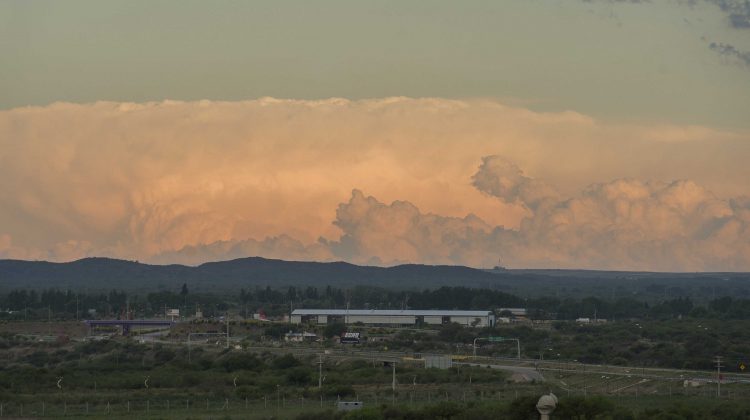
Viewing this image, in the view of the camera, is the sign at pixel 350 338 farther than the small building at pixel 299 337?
No

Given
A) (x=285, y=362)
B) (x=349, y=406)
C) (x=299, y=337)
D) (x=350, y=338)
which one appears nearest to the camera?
(x=349, y=406)

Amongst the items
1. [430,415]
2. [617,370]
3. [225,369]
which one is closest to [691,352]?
[617,370]

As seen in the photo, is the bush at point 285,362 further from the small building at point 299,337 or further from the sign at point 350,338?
the small building at point 299,337

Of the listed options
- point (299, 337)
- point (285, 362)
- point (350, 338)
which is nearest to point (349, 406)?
point (285, 362)

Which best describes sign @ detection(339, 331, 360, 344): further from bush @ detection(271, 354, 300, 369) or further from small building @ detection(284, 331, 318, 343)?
bush @ detection(271, 354, 300, 369)

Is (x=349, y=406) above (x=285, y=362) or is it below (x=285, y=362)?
below

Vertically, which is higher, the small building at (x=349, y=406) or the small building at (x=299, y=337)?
the small building at (x=299, y=337)

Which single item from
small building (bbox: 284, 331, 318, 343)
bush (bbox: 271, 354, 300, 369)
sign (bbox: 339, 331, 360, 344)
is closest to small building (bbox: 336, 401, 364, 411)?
bush (bbox: 271, 354, 300, 369)

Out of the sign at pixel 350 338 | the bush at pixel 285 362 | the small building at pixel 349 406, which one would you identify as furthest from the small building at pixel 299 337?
the small building at pixel 349 406

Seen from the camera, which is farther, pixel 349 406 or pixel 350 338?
pixel 350 338

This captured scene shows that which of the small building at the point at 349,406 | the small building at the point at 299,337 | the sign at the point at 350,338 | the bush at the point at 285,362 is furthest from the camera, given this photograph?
the small building at the point at 299,337

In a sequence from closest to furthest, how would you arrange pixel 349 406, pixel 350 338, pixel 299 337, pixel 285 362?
pixel 349 406 < pixel 285 362 < pixel 350 338 < pixel 299 337

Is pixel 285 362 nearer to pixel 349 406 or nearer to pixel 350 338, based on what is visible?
pixel 350 338

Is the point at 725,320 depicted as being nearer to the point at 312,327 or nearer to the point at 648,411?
the point at 312,327
